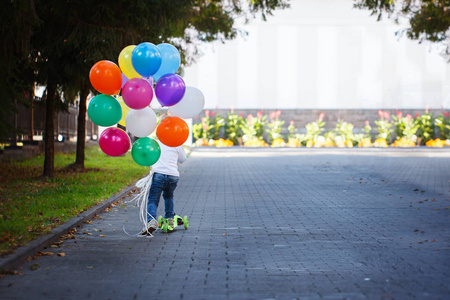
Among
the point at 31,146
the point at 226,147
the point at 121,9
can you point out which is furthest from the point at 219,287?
the point at 226,147

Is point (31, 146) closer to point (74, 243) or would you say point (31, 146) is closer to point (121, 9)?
point (121, 9)

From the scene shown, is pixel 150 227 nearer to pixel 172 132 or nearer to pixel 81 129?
pixel 172 132

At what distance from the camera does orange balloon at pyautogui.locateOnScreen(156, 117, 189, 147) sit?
7.55m

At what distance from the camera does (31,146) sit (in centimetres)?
2041

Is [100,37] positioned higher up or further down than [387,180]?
higher up

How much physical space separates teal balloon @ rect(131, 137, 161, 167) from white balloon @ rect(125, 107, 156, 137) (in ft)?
0.50

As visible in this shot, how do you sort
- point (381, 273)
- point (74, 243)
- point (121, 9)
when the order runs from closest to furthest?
point (381, 273)
point (74, 243)
point (121, 9)

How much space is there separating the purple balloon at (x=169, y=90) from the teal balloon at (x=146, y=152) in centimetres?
54

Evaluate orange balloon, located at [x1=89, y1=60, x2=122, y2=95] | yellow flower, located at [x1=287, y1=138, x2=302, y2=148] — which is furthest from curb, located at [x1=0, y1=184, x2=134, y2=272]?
yellow flower, located at [x1=287, y1=138, x2=302, y2=148]

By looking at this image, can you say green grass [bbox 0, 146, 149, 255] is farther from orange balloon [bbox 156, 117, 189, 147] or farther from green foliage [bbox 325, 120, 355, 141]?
green foliage [bbox 325, 120, 355, 141]

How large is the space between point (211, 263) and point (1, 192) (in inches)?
271

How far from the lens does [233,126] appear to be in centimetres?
3512

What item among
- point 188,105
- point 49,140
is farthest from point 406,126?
point 188,105

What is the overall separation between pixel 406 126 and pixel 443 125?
2393mm
